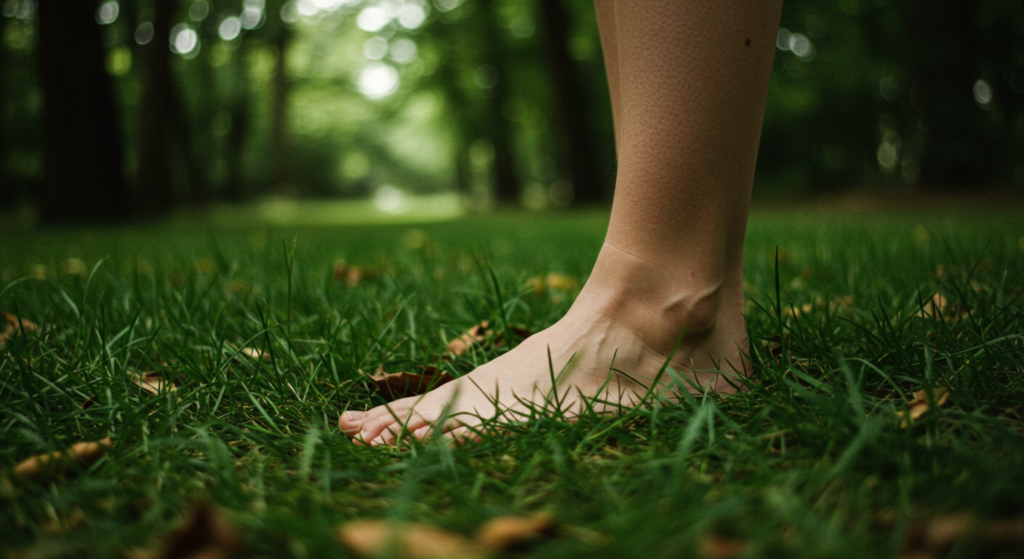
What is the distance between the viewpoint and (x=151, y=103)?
11672mm

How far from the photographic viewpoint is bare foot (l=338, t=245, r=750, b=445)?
3.80 ft

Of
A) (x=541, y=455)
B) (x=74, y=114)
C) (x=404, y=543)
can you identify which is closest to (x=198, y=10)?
(x=74, y=114)

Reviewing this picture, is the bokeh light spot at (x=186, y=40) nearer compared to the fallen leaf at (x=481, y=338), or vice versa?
the fallen leaf at (x=481, y=338)

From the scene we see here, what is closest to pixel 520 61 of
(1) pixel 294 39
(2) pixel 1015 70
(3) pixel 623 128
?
(1) pixel 294 39

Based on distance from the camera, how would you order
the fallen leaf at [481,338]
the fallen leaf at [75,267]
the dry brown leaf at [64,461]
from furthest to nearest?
1. the fallen leaf at [75,267]
2. the fallen leaf at [481,338]
3. the dry brown leaf at [64,461]

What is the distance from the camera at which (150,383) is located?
127 cm

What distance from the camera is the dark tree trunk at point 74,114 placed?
25.4ft

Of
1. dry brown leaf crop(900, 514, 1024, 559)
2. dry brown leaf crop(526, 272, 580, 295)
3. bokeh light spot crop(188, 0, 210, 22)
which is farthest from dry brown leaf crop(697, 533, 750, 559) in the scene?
bokeh light spot crop(188, 0, 210, 22)

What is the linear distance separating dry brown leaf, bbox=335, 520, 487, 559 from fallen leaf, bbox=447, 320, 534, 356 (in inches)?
33.6

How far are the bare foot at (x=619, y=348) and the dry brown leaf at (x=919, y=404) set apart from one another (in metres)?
0.28

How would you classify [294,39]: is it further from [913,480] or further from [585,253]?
[913,480]

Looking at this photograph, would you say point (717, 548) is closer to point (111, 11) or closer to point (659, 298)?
point (659, 298)

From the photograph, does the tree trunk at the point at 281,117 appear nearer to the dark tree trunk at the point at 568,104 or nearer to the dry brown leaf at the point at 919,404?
the dark tree trunk at the point at 568,104

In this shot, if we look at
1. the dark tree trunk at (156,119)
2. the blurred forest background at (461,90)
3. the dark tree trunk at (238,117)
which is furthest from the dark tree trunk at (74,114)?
the dark tree trunk at (238,117)
